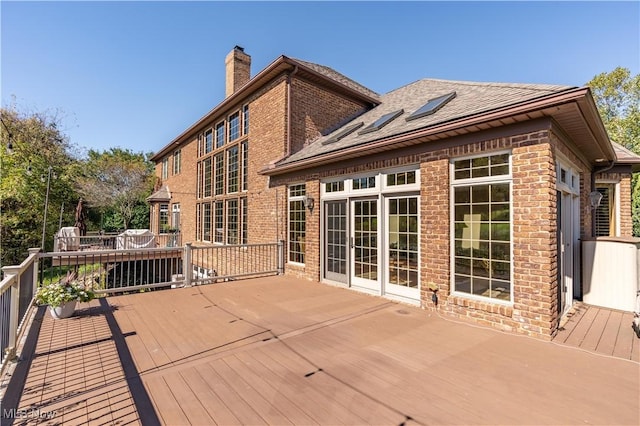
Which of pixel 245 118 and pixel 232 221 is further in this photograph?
pixel 232 221

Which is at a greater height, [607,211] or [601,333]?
[607,211]

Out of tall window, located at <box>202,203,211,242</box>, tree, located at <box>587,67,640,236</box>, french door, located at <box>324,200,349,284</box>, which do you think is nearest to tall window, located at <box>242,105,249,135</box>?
tall window, located at <box>202,203,211,242</box>

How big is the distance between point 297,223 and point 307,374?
18.9ft

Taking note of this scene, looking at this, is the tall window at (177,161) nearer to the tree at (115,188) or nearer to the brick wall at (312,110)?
the tree at (115,188)

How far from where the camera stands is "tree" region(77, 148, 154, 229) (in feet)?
80.3

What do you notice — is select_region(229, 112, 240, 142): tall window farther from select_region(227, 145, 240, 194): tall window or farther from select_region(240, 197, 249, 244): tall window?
select_region(240, 197, 249, 244): tall window

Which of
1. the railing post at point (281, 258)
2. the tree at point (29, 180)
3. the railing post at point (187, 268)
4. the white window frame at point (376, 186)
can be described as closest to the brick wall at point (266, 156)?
the railing post at point (281, 258)

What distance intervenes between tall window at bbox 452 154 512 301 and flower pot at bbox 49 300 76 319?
641 centimetres

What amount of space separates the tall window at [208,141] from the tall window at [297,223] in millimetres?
8145

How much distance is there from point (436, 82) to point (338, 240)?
231 inches

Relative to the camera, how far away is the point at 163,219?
66.5ft

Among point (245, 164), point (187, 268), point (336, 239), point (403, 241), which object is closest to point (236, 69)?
point (245, 164)

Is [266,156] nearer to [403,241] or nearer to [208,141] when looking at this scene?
[403,241]

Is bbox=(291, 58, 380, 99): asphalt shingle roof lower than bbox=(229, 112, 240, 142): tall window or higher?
higher
